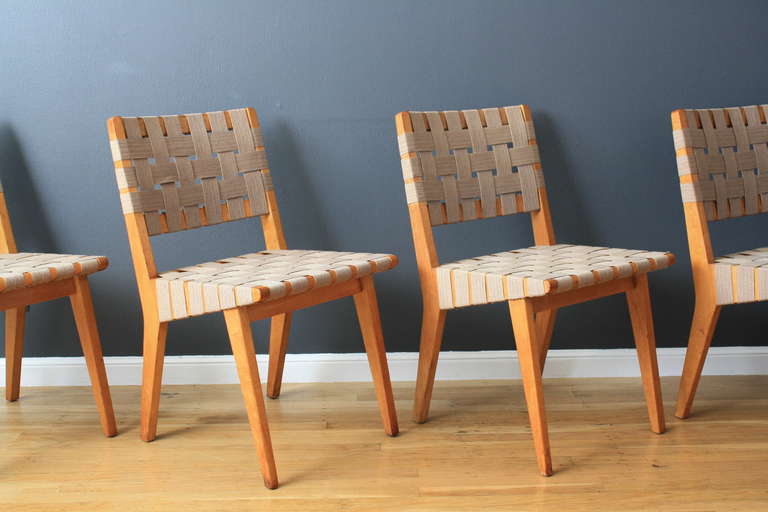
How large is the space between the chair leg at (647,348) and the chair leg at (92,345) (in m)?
1.23

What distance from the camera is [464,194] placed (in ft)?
6.79

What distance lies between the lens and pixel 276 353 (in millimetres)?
2236

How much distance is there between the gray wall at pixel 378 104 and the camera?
7.32 feet

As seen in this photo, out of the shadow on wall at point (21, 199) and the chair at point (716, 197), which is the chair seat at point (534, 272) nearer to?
the chair at point (716, 197)

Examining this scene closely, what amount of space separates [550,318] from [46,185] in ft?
4.69

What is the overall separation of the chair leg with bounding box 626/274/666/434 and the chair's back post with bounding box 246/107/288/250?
87 centimetres

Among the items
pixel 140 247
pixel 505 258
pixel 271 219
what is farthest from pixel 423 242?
pixel 140 247

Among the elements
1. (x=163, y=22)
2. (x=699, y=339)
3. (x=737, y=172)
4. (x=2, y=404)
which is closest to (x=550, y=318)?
(x=699, y=339)

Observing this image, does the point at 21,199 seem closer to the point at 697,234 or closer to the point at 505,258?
the point at 505,258

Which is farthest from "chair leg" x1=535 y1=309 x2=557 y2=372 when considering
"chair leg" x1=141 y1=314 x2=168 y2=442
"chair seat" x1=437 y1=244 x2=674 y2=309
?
"chair leg" x1=141 y1=314 x2=168 y2=442

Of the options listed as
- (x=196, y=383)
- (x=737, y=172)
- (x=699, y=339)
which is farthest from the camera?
(x=196, y=383)

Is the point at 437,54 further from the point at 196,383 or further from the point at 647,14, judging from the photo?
the point at 196,383

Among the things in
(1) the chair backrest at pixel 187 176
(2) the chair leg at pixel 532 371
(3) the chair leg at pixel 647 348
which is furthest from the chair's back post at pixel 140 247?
(3) the chair leg at pixel 647 348

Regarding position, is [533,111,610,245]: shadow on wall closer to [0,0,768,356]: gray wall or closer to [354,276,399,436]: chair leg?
[0,0,768,356]: gray wall
